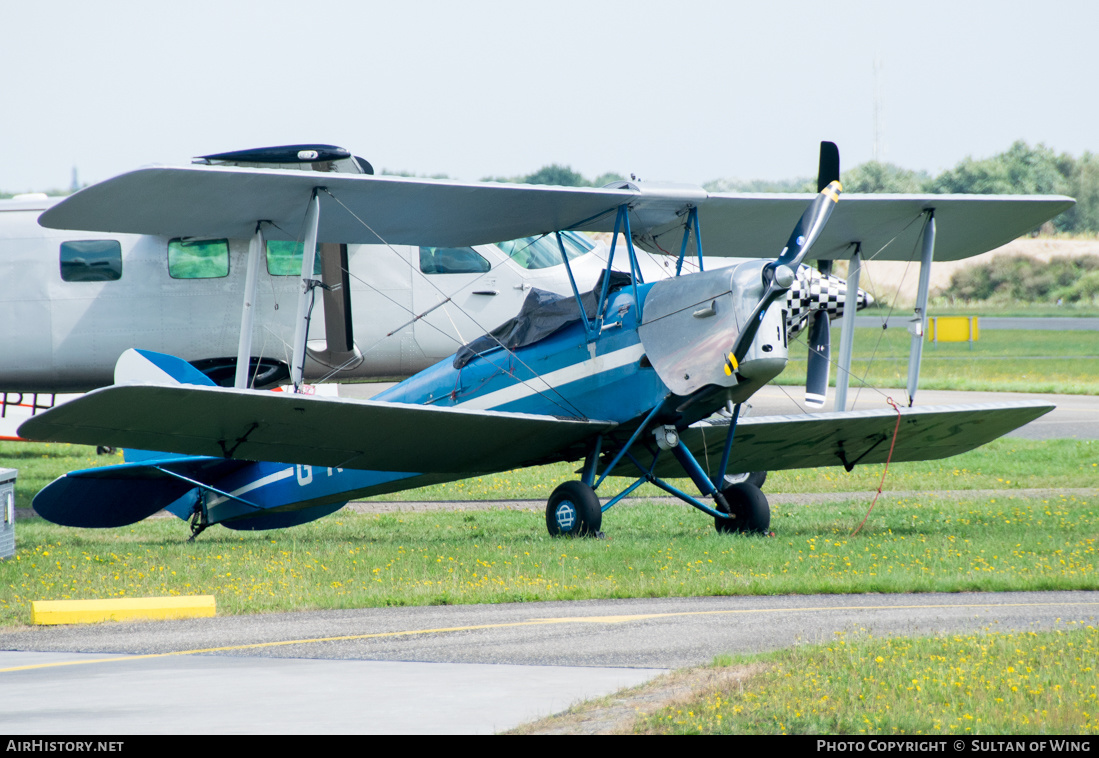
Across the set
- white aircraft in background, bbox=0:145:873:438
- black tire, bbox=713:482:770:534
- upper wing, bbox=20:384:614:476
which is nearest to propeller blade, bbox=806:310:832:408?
white aircraft in background, bbox=0:145:873:438

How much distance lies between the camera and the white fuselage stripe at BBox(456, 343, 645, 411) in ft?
37.8

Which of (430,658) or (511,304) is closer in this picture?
(430,658)

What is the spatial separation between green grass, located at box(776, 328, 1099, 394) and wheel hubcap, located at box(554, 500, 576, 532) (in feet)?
60.1

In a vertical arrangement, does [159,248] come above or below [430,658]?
above

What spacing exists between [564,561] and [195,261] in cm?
861

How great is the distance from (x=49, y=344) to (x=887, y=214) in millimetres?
10751

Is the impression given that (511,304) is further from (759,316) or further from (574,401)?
(759,316)

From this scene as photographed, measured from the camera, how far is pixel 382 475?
13016 mm

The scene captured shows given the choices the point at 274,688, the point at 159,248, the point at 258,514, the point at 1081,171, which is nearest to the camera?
the point at 274,688

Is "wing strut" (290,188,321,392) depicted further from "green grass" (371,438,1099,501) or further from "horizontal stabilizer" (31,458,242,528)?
"green grass" (371,438,1099,501)

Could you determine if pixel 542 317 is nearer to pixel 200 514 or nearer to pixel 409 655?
pixel 200 514

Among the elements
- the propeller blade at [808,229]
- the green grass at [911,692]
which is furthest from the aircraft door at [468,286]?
the green grass at [911,692]
